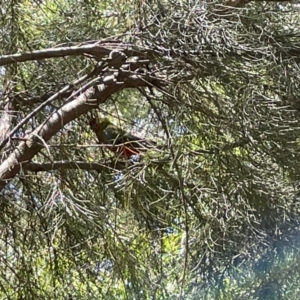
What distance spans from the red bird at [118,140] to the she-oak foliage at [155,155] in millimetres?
34

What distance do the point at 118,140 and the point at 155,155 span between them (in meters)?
0.24

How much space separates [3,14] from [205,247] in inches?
36.8

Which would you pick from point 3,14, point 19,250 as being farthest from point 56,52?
point 19,250

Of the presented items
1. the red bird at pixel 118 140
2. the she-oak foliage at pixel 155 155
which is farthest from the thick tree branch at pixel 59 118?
the red bird at pixel 118 140

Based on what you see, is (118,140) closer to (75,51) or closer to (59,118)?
(59,118)

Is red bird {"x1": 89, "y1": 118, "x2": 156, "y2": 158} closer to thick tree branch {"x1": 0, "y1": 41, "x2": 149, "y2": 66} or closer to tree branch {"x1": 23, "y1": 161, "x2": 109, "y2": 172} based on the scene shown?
tree branch {"x1": 23, "y1": 161, "x2": 109, "y2": 172}

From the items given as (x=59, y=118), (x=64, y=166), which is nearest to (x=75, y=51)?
(x=59, y=118)

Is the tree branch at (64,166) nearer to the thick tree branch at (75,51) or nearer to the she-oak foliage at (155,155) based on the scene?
the she-oak foliage at (155,155)

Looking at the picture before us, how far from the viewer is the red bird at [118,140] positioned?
5.08 ft

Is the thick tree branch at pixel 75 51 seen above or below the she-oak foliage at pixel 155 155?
above

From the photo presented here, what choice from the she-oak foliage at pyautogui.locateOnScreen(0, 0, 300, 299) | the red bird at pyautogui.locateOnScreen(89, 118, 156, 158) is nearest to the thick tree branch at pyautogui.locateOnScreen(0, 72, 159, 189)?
the she-oak foliage at pyautogui.locateOnScreen(0, 0, 300, 299)

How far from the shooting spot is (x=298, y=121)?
53.1 inches

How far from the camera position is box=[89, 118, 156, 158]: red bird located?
1.55 metres

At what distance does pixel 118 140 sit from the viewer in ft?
5.75
